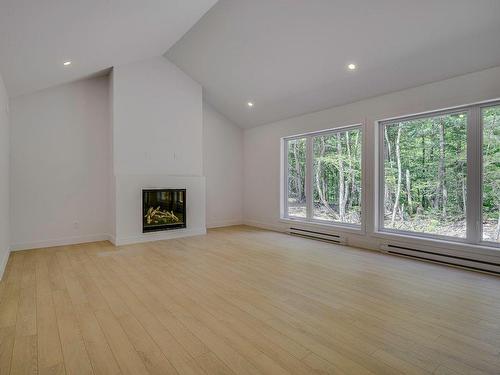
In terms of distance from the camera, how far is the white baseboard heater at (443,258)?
12.0 ft

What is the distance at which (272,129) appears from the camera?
679 cm

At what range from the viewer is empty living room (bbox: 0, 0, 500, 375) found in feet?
7.12

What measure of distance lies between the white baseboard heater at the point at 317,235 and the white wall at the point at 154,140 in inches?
76.5

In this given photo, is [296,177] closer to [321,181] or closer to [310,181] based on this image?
[310,181]

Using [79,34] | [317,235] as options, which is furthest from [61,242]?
[317,235]

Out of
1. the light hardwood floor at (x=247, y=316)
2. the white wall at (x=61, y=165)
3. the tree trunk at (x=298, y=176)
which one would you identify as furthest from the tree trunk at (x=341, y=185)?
the white wall at (x=61, y=165)

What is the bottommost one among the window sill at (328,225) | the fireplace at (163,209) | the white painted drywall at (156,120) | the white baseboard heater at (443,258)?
the white baseboard heater at (443,258)

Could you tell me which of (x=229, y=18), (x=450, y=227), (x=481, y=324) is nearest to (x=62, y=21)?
(x=229, y=18)

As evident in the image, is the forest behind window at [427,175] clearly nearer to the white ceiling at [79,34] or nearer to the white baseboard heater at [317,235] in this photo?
the white baseboard heater at [317,235]

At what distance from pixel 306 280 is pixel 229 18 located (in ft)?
12.5

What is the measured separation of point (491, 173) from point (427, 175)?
31.7 inches

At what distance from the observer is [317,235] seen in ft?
18.7

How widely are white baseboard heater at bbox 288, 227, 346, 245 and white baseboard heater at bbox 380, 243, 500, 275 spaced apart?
77cm

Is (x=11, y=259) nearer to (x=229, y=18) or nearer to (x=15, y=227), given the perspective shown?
(x=15, y=227)
